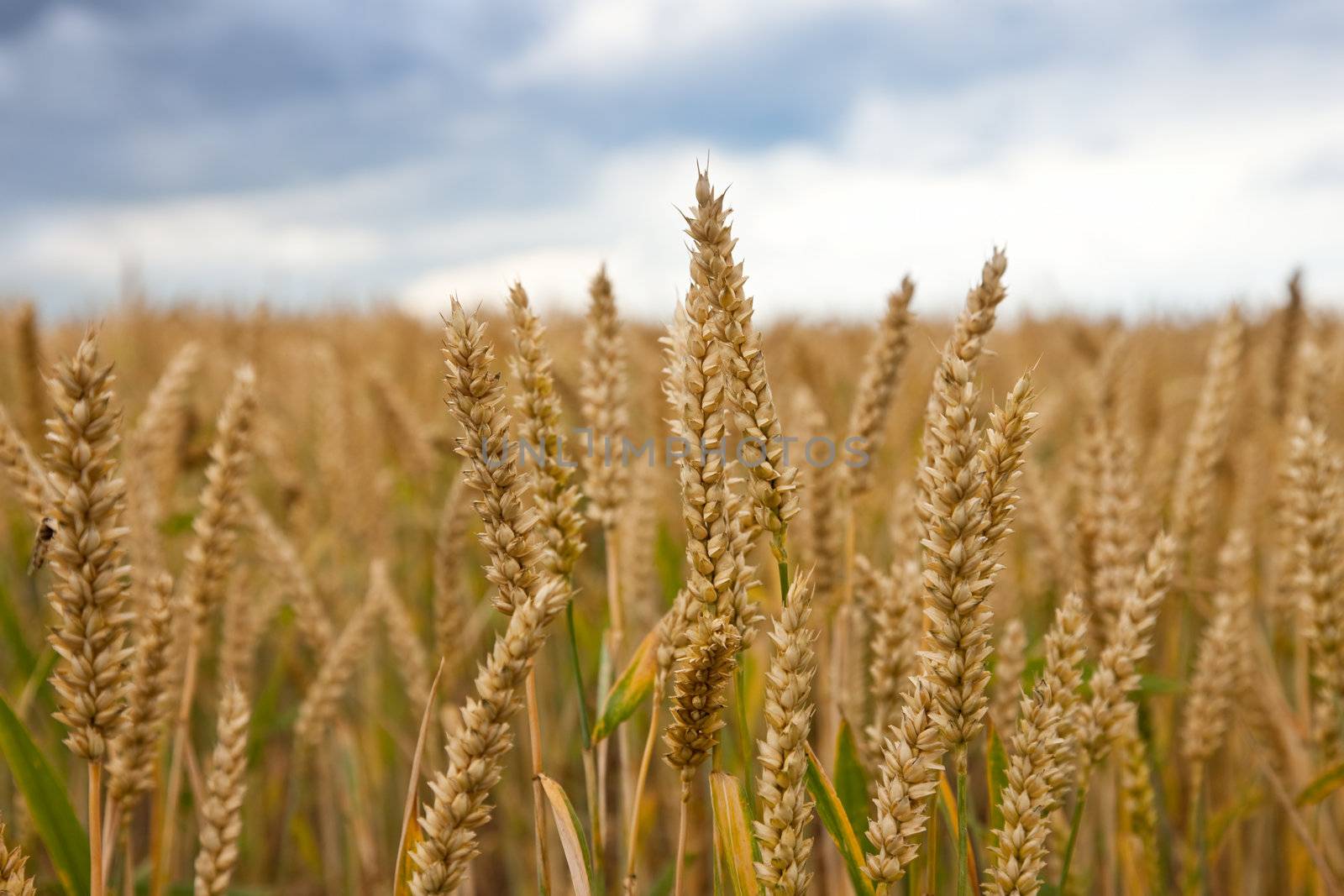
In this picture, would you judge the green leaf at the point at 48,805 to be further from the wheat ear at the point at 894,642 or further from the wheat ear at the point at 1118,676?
the wheat ear at the point at 1118,676

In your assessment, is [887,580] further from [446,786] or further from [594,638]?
[594,638]

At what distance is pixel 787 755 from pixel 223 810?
29.0 inches

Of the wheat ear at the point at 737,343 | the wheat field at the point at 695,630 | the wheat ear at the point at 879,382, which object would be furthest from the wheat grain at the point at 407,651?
the wheat ear at the point at 737,343

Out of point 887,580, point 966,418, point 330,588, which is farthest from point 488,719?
point 330,588

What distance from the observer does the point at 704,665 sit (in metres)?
0.80

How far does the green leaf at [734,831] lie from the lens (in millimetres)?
871

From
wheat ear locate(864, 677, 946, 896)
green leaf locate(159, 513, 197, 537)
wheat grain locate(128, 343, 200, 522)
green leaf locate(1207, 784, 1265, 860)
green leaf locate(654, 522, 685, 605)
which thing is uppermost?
wheat grain locate(128, 343, 200, 522)

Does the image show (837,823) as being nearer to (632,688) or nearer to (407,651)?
(632,688)

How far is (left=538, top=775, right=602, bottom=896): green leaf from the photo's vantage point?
902 millimetres

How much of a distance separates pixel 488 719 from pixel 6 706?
74cm

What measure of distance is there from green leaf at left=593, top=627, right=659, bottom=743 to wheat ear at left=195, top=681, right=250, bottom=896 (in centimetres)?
45

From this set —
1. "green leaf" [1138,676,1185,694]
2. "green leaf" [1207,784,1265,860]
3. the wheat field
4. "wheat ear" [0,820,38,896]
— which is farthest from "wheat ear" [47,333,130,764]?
"green leaf" [1207,784,1265,860]

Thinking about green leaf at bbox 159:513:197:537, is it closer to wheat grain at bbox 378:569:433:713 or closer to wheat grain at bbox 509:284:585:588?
wheat grain at bbox 378:569:433:713

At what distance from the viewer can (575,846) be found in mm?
912
